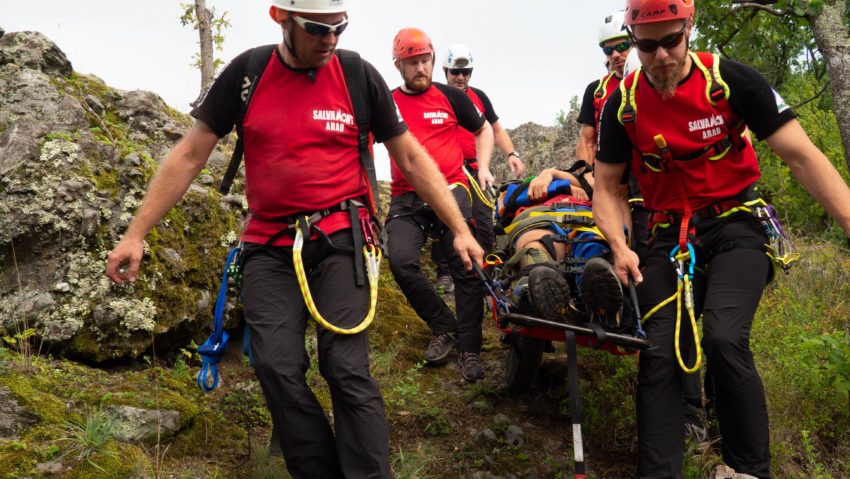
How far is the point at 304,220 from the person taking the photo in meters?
3.45

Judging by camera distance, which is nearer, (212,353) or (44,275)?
(212,353)

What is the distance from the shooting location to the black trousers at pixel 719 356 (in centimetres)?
333

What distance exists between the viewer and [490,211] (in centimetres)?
724

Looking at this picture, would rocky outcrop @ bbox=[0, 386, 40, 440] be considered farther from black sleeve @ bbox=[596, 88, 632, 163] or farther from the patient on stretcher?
black sleeve @ bbox=[596, 88, 632, 163]

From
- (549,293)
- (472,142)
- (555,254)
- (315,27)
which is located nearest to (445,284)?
(472,142)

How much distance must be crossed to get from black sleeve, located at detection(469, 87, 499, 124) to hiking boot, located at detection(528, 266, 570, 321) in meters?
4.73

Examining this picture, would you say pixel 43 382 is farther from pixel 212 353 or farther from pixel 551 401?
pixel 551 401

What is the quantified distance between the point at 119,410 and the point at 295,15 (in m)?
2.51

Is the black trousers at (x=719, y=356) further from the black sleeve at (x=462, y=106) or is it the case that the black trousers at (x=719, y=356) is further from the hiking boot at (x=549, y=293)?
the black sleeve at (x=462, y=106)

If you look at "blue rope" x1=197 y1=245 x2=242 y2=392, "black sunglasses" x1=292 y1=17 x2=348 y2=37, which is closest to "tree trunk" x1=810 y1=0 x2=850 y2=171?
"black sunglasses" x1=292 y1=17 x2=348 y2=37

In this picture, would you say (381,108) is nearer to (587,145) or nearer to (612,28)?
(587,145)

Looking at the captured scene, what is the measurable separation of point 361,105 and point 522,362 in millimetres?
2539

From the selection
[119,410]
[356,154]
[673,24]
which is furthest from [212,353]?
[673,24]

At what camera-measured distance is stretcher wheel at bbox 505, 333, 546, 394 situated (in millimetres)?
4965
